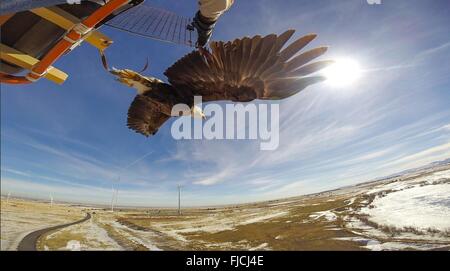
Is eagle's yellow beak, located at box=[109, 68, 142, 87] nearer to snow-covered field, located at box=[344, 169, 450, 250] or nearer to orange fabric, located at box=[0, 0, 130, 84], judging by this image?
orange fabric, located at box=[0, 0, 130, 84]

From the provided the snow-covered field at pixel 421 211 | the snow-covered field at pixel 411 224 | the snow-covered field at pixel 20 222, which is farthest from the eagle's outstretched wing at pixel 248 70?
the snow-covered field at pixel 20 222

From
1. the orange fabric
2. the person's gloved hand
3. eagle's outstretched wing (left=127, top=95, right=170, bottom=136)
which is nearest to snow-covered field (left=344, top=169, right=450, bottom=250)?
eagle's outstretched wing (left=127, top=95, right=170, bottom=136)

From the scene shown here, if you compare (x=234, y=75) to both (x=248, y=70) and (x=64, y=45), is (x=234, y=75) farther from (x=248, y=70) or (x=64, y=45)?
(x=64, y=45)

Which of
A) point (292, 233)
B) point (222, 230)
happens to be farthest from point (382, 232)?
point (222, 230)

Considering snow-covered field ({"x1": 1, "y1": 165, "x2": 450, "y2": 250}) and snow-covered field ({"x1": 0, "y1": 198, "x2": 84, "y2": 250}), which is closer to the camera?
snow-covered field ({"x1": 1, "y1": 165, "x2": 450, "y2": 250})
